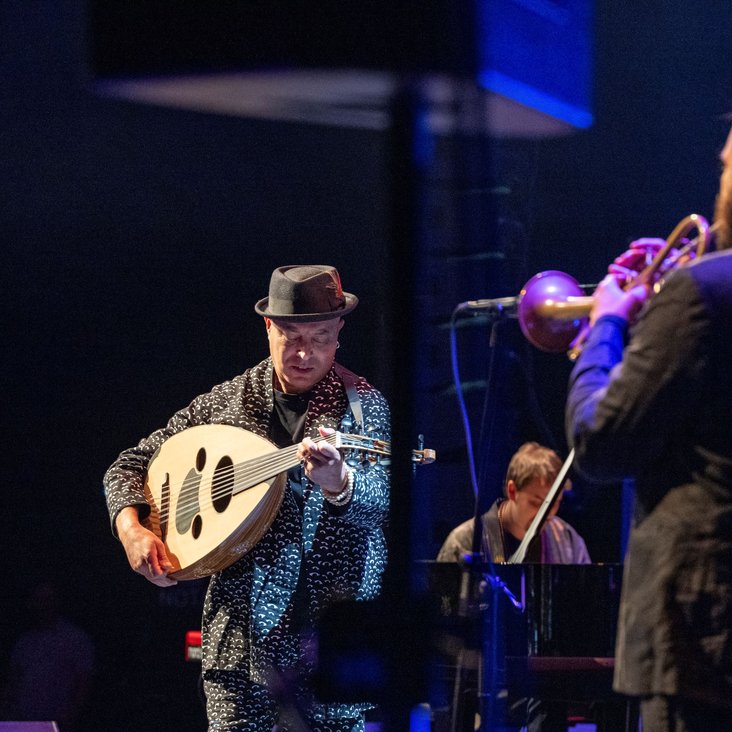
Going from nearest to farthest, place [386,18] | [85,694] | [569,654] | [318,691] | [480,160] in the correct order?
[386,18] < [318,691] < [569,654] < [480,160] < [85,694]

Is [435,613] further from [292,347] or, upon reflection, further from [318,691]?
[292,347]

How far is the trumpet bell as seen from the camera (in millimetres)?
2232

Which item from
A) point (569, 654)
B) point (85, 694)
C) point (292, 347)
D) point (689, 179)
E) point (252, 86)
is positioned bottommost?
point (85, 694)

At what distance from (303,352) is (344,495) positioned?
506 millimetres

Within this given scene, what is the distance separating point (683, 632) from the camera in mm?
1655

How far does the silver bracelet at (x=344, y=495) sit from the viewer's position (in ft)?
10.1

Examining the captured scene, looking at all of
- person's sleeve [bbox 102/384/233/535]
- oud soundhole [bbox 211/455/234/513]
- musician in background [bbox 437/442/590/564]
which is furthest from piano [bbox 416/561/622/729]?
musician in background [bbox 437/442/590/564]

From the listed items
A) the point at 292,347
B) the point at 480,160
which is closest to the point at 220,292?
the point at 480,160

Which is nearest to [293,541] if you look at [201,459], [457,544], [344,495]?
[344,495]

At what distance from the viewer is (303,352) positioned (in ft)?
11.1

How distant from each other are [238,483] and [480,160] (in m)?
2.53

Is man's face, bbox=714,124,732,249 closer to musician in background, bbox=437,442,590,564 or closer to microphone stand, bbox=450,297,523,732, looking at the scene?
microphone stand, bbox=450,297,523,732

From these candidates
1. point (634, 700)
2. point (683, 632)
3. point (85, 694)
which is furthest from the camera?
point (85, 694)

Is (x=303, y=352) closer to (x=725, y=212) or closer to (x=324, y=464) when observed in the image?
(x=324, y=464)
